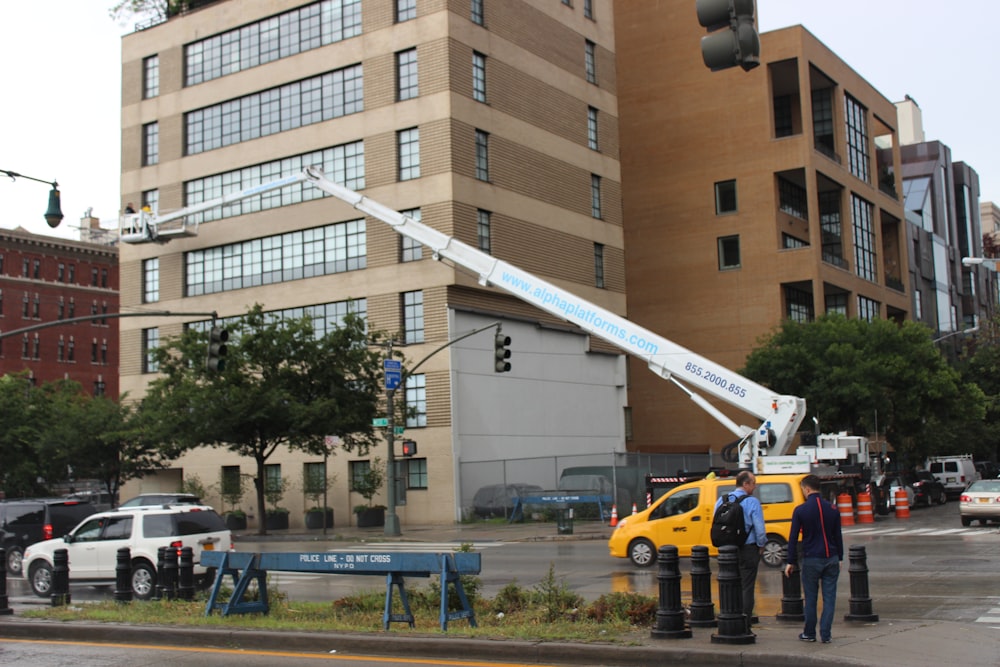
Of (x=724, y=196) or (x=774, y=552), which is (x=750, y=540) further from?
(x=724, y=196)

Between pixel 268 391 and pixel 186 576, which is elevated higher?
pixel 268 391

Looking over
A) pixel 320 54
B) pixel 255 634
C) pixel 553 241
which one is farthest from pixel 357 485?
pixel 255 634

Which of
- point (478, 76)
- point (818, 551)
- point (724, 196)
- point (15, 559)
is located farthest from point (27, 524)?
point (724, 196)

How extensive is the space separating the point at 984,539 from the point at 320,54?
1357 inches

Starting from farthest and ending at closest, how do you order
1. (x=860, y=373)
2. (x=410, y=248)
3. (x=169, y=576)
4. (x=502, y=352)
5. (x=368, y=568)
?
(x=860, y=373) < (x=410, y=248) < (x=502, y=352) < (x=169, y=576) < (x=368, y=568)

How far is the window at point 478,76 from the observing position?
151 feet

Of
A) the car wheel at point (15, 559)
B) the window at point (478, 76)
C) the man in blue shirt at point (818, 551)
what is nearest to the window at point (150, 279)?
the window at point (478, 76)

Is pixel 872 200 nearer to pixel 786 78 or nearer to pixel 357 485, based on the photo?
pixel 786 78

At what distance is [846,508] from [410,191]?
21.8 m

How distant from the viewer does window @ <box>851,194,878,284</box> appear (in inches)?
2459

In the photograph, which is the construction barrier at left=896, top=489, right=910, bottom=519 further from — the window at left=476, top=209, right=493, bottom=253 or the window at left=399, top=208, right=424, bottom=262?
the window at left=399, top=208, right=424, bottom=262

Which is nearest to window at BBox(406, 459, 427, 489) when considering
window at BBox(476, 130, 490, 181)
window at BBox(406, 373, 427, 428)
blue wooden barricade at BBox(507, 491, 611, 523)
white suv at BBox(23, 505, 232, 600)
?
window at BBox(406, 373, 427, 428)

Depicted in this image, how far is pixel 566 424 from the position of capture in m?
49.8

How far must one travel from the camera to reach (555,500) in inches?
1502
